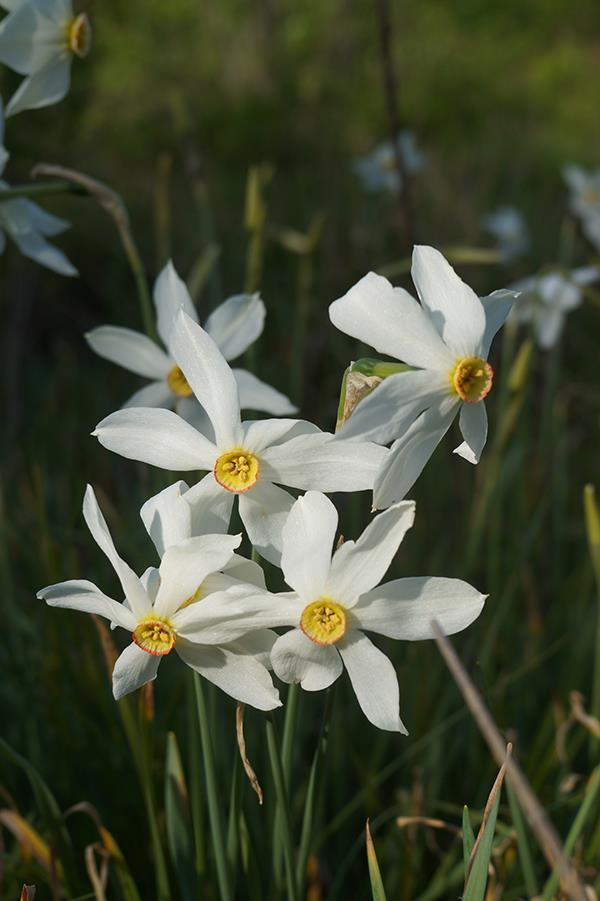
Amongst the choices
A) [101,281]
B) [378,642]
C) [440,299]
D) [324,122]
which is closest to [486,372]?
[440,299]

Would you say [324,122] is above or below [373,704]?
above

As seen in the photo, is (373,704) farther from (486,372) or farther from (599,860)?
(599,860)

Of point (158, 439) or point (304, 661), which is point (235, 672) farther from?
point (158, 439)

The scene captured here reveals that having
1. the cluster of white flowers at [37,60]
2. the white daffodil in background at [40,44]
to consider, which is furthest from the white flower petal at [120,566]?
the white daffodil in background at [40,44]

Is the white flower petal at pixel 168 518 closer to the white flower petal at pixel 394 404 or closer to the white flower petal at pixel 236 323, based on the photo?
the white flower petal at pixel 394 404

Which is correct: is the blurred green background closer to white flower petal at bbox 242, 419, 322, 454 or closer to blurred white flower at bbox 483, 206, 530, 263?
blurred white flower at bbox 483, 206, 530, 263

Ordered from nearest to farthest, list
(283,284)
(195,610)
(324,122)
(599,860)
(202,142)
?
(195,610) → (599,860) → (283,284) → (324,122) → (202,142)

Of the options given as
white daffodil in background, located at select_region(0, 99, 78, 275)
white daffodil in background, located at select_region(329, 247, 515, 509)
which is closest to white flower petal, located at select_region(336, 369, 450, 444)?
white daffodil in background, located at select_region(329, 247, 515, 509)
